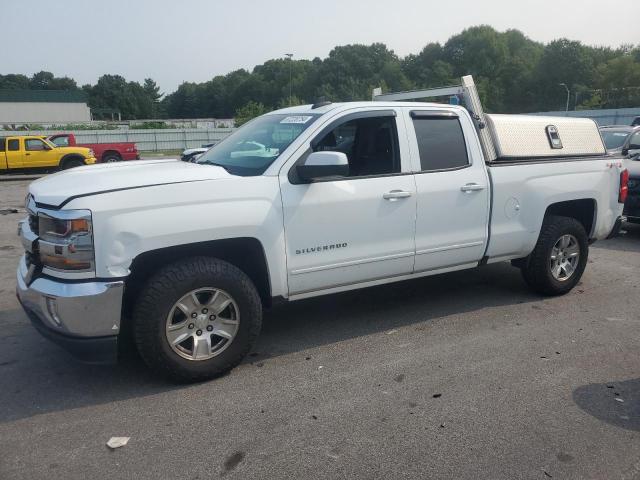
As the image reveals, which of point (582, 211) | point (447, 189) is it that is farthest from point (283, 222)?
point (582, 211)

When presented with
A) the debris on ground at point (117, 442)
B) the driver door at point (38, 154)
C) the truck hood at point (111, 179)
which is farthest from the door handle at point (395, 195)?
the driver door at point (38, 154)

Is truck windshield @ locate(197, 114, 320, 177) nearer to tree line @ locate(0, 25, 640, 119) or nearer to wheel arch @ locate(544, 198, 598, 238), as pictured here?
wheel arch @ locate(544, 198, 598, 238)

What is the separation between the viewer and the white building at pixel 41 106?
272 feet

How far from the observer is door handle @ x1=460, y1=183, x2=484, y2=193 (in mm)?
4840

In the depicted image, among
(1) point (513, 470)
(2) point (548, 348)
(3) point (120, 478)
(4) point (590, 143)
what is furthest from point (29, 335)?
(4) point (590, 143)

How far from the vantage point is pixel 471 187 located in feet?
16.0

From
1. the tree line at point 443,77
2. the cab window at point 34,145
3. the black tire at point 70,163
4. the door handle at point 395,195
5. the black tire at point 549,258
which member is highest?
the tree line at point 443,77

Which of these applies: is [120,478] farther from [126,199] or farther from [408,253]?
[408,253]

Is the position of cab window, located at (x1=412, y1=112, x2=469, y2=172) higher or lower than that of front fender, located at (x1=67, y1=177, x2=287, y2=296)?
higher

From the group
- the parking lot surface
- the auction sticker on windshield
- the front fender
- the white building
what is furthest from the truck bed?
the white building

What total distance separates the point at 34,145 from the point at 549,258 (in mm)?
21359

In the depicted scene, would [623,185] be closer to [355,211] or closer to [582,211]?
[582,211]

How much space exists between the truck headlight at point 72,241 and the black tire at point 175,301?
424 mm

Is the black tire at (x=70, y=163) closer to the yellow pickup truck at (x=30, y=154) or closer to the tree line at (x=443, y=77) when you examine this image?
the yellow pickup truck at (x=30, y=154)
